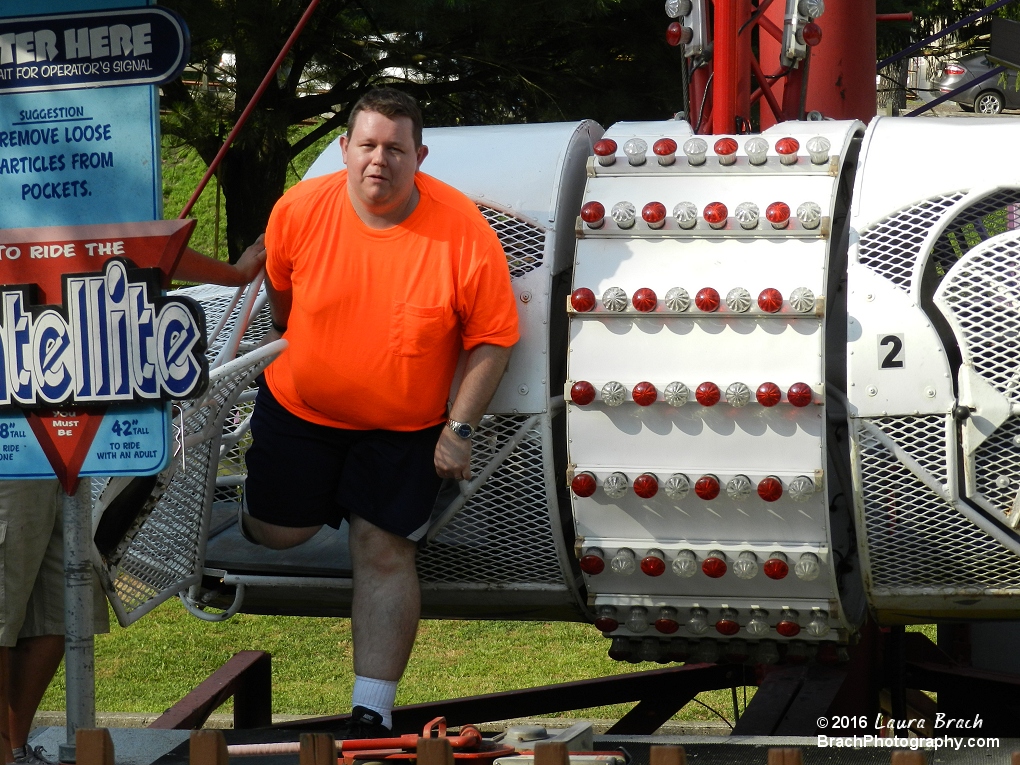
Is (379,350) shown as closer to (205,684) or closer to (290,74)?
(205,684)

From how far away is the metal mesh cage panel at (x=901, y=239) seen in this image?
9.57ft

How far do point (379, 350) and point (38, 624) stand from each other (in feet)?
4.00

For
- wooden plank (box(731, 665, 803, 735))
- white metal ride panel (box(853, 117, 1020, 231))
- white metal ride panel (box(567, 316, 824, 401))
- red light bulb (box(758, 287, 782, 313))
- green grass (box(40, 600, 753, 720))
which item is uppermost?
white metal ride panel (box(853, 117, 1020, 231))

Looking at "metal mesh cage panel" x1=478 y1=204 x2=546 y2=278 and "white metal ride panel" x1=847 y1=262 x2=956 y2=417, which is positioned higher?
"metal mesh cage panel" x1=478 y1=204 x2=546 y2=278

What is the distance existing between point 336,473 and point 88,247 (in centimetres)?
100

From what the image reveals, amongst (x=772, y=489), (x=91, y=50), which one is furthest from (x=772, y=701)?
(x=91, y=50)

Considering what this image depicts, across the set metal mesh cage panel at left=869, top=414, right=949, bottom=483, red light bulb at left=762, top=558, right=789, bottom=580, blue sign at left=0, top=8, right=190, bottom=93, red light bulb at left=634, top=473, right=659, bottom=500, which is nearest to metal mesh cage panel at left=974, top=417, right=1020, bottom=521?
metal mesh cage panel at left=869, top=414, right=949, bottom=483

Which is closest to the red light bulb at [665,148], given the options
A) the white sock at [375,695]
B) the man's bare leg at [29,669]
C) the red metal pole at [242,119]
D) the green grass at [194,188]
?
the red metal pole at [242,119]

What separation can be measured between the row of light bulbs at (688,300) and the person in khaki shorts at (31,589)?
3.05ft

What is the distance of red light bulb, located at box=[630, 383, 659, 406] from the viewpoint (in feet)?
9.58

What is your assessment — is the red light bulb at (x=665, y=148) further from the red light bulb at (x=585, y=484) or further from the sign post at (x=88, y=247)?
the sign post at (x=88, y=247)

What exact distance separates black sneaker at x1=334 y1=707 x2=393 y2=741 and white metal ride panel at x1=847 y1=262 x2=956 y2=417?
4.37ft

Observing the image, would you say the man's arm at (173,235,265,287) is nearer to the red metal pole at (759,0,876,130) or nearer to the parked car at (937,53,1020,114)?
the red metal pole at (759,0,876,130)

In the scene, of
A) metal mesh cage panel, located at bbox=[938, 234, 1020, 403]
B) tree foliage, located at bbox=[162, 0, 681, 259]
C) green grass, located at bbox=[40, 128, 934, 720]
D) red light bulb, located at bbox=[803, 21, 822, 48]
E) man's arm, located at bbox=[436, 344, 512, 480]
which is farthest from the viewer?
tree foliage, located at bbox=[162, 0, 681, 259]
